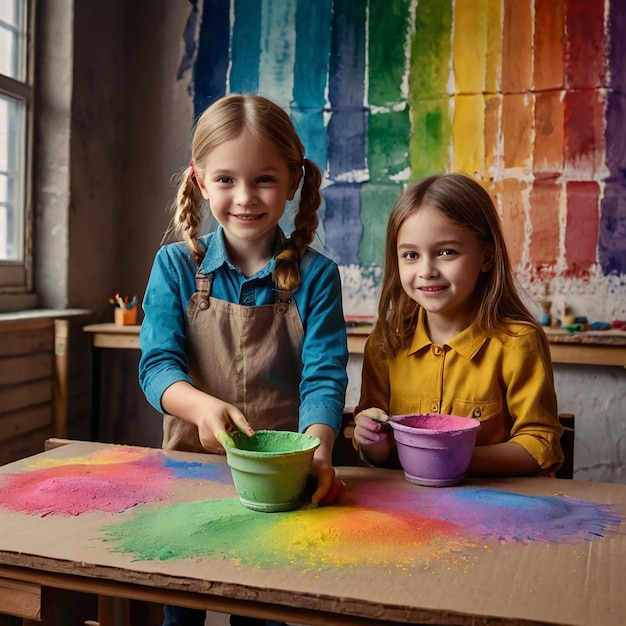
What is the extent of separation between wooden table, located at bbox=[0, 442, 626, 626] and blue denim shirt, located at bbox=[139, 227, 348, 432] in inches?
11.4

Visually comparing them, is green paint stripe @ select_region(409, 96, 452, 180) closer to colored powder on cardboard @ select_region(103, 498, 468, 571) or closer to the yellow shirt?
the yellow shirt

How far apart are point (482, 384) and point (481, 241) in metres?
0.33

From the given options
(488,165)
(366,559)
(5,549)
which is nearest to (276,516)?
(366,559)

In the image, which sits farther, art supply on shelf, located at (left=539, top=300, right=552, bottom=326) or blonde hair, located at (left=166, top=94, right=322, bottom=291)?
art supply on shelf, located at (left=539, top=300, right=552, bottom=326)

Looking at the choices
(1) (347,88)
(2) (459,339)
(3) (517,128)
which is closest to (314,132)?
(1) (347,88)

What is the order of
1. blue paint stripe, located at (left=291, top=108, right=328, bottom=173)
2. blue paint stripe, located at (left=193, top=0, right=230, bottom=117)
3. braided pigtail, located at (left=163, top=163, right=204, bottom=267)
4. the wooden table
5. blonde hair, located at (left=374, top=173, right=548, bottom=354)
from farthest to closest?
1. blue paint stripe, located at (left=193, top=0, right=230, bottom=117)
2. blue paint stripe, located at (left=291, top=108, right=328, bottom=173)
3. braided pigtail, located at (left=163, top=163, right=204, bottom=267)
4. blonde hair, located at (left=374, top=173, right=548, bottom=354)
5. the wooden table

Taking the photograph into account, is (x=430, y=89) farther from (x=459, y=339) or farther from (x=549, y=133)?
(x=459, y=339)

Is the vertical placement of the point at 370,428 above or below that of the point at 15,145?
below

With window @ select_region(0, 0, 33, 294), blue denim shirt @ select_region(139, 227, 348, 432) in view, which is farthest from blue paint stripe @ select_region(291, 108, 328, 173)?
blue denim shirt @ select_region(139, 227, 348, 432)

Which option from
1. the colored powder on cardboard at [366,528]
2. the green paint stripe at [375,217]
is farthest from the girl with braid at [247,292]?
the green paint stripe at [375,217]

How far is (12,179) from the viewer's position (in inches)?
128

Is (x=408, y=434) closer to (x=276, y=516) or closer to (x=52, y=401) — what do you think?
(x=276, y=516)

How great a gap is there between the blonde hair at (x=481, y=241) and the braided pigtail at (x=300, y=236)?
0.20 metres

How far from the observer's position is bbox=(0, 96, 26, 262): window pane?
320 centimetres
